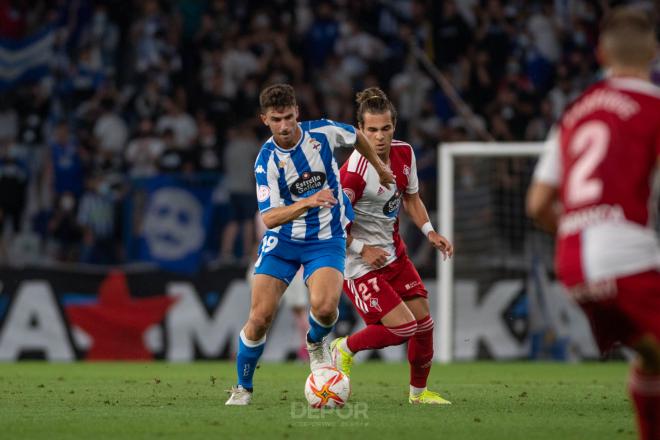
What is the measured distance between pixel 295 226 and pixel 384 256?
968 mm

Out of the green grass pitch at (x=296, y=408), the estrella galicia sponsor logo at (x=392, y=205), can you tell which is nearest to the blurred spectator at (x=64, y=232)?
the green grass pitch at (x=296, y=408)

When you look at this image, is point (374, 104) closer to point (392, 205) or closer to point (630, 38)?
point (392, 205)

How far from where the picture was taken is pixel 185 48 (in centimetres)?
1944

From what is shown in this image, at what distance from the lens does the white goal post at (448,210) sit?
1535 cm

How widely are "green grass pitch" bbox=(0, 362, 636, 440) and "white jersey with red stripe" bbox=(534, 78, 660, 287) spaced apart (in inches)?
80.0

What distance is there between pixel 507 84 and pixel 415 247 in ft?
14.0

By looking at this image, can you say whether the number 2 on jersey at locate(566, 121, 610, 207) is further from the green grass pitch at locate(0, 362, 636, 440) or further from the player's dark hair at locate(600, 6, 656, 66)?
the green grass pitch at locate(0, 362, 636, 440)

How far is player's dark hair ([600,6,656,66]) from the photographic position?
4.68 m

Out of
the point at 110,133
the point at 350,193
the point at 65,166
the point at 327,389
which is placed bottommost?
the point at 327,389

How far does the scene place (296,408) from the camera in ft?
25.9

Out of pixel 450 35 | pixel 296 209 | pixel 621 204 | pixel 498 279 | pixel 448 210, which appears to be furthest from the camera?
pixel 450 35

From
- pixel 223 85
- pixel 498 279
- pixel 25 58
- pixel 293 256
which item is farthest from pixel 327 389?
pixel 25 58

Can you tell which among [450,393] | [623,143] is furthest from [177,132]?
[623,143]

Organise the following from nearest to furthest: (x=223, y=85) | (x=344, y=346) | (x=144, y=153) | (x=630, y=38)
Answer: (x=630, y=38), (x=344, y=346), (x=144, y=153), (x=223, y=85)
